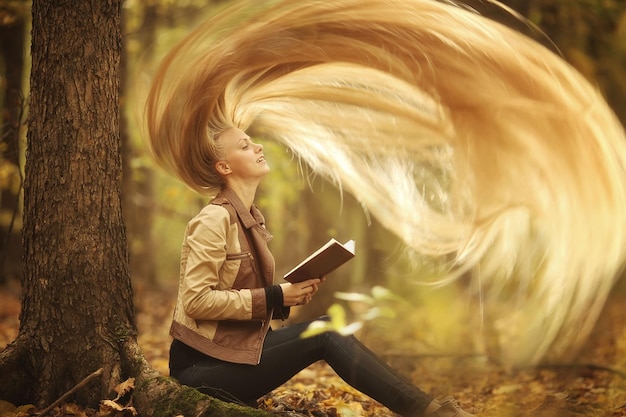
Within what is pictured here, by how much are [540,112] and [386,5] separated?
1.08m


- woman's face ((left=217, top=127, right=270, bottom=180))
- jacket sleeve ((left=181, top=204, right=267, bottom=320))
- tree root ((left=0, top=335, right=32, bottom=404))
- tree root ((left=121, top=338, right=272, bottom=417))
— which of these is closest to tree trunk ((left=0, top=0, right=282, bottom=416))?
tree root ((left=0, top=335, right=32, bottom=404))

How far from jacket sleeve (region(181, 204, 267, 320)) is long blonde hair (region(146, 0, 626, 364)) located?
0.47 metres

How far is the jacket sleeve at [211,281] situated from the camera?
342cm

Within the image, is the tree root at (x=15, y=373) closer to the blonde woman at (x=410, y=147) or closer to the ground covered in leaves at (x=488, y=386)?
the ground covered in leaves at (x=488, y=386)

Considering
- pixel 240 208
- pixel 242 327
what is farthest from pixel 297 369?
pixel 240 208

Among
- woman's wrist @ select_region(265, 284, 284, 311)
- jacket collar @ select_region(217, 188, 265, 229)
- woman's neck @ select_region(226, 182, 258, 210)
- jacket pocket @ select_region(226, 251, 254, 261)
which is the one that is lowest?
woman's wrist @ select_region(265, 284, 284, 311)

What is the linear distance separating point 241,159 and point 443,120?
1313mm

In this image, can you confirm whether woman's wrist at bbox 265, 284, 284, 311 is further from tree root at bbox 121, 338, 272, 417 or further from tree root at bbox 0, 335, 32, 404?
tree root at bbox 0, 335, 32, 404

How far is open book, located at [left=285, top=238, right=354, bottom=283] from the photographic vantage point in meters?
3.45

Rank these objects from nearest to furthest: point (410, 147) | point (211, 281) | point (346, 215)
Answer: point (211, 281), point (410, 147), point (346, 215)

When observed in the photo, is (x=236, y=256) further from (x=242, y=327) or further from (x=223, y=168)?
(x=223, y=168)

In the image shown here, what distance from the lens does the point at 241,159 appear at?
149 inches

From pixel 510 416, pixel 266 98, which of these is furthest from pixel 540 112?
pixel 510 416

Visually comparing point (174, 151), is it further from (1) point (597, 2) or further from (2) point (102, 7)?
(1) point (597, 2)
